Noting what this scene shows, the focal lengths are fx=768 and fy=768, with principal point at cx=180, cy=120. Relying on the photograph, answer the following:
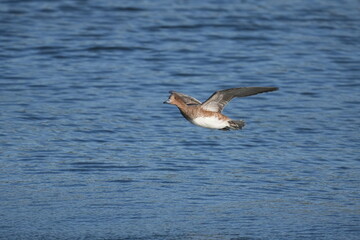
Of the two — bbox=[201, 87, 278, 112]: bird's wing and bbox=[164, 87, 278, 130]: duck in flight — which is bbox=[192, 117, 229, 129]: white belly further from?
bbox=[201, 87, 278, 112]: bird's wing

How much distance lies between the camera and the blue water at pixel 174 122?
7.73m

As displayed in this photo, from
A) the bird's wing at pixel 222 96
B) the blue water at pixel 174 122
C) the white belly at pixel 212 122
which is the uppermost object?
the bird's wing at pixel 222 96

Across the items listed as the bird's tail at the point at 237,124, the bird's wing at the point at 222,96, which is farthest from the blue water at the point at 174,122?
the bird's wing at the point at 222,96

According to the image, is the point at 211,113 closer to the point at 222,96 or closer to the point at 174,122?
the point at 222,96

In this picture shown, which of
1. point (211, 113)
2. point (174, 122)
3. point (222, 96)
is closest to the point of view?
point (222, 96)

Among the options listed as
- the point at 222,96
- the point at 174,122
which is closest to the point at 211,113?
the point at 222,96

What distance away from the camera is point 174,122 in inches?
452

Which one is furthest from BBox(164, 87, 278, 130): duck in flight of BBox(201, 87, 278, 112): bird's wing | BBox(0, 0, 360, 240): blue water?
BBox(0, 0, 360, 240): blue water

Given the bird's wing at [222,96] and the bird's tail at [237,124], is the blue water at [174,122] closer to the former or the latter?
the bird's tail at [237,124]

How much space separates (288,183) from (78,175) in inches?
95.8

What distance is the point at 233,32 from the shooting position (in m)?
17.3

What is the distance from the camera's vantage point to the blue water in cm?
773

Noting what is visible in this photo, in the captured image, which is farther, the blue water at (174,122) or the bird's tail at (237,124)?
the bird's tail at (237,124)

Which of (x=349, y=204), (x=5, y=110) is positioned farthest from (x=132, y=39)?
(x=349, y=204)
